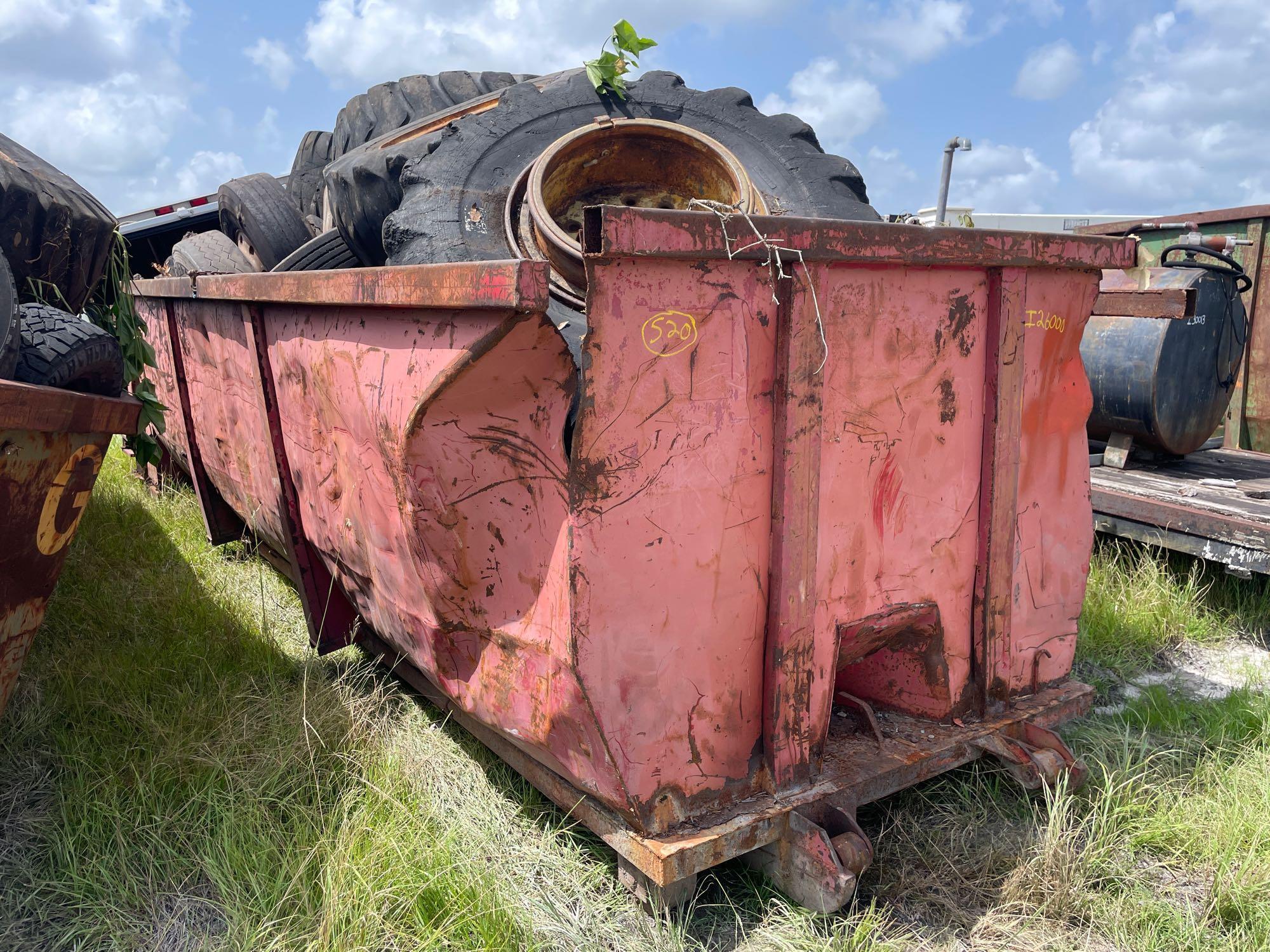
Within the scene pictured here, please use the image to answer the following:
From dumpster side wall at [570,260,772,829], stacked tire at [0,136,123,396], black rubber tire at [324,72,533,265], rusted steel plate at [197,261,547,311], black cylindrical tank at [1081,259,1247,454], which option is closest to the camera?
rusted steel plate at [197,261,547,311]

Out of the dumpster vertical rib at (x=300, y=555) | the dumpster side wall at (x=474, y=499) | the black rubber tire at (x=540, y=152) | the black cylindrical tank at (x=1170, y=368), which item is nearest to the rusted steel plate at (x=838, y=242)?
the dumpster side wall at (x=474, y=499)

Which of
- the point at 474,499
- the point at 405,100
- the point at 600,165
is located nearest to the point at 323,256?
the point at 405,100

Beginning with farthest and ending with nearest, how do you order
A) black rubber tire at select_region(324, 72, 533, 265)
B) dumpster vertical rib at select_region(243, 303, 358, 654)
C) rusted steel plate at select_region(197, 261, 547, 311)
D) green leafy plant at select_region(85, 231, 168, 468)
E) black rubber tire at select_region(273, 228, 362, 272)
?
black rubber tire at select_region(273, 228, 362, 272) < black rubber tire at select_region(324, 72, 533, 265) < green leafy plant at select_region(85, 231, 168, 468) < dumpster vertical rib at select_region(243, 303, 358, 654) < rusted steel plate at select_region(197, 261, 547, 311)

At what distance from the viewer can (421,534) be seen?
2.21m

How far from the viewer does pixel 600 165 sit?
3.41 m

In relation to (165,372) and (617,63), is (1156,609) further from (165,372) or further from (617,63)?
(165,372)

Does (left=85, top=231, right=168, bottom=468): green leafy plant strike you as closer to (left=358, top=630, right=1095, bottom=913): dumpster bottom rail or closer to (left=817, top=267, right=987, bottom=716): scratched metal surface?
(left=358, top=630, right=1095, bottom=913): dumpster bottom rail

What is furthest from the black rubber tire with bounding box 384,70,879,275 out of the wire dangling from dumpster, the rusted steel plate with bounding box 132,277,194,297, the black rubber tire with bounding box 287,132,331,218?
the black rubber tire with bounding box 287,132,331,218

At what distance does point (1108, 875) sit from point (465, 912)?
5.18ft

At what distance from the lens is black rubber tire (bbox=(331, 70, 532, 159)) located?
16.1 feet

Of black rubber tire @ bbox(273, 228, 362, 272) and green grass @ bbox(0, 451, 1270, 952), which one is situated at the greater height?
black rubber tire @ bbox(273, 228, 362, 272)

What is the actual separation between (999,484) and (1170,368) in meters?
2.90

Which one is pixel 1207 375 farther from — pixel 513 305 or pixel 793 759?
pixel 513 305

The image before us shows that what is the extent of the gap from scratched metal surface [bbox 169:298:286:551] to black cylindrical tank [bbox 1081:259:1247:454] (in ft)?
12.9
